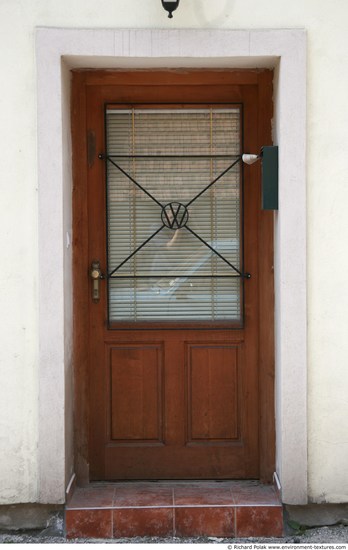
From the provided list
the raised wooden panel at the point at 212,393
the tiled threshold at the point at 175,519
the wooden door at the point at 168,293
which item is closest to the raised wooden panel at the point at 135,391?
the wooden door at the point at 168,293

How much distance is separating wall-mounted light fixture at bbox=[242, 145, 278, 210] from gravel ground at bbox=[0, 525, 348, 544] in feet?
6.23

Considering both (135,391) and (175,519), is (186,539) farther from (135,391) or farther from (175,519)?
(135,391)

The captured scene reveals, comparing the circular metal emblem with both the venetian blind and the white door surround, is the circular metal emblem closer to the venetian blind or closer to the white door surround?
the venetian blind

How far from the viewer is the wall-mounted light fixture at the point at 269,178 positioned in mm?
4340

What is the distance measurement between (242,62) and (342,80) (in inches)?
23.6

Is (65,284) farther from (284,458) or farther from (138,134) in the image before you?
(284,458)

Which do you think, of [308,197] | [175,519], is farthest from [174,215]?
[175,519]

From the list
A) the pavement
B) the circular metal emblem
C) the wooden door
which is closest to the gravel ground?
the pavement

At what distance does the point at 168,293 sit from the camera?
472cm

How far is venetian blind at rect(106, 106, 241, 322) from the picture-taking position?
4.69m

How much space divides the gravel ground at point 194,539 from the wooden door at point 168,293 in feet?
1.78

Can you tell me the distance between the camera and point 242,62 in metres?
4.43

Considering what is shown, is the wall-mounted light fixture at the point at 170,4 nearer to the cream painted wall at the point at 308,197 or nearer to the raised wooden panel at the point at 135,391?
the cream painted wall at the point at 308,197

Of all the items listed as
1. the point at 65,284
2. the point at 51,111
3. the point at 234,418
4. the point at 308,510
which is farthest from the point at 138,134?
the point at 308,510
